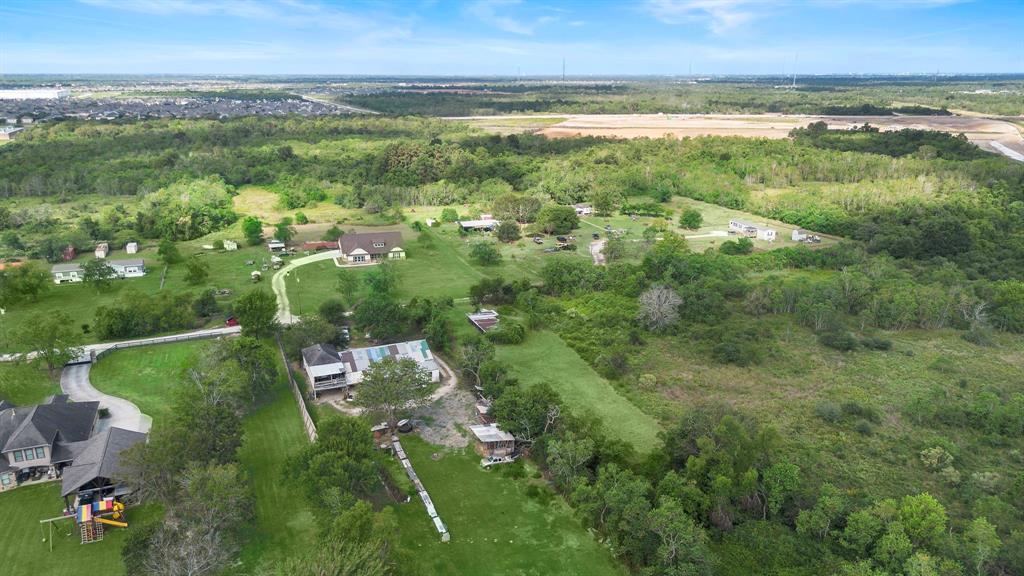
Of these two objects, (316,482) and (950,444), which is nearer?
(316,482)

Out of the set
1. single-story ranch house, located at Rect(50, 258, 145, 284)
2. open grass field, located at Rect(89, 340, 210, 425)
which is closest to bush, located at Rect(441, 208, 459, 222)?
single-story ranch house, located at Rect(50, 258, 145, 284)

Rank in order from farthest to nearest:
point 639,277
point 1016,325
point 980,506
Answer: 1. point 639,277
2. point 1016,325
3. point 980,506

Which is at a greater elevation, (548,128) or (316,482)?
(548,128)

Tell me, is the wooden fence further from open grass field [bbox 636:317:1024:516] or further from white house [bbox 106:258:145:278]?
white house [bbox 106:258:145:278]

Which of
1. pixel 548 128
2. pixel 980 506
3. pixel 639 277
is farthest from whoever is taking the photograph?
pixel 548 128

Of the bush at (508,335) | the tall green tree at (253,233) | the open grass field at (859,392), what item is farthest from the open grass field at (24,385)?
the open grass field at (859,392)

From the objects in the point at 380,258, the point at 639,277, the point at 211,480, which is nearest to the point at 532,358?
the point at 639,277

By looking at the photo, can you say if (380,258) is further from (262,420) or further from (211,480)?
(211,480)

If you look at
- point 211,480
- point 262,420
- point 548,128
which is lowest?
point 262,420
